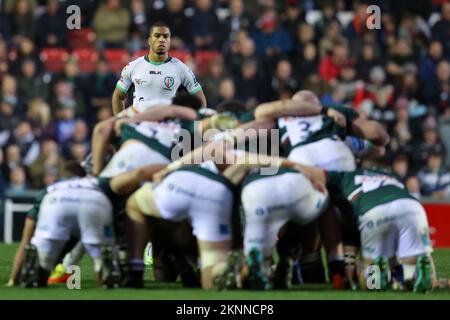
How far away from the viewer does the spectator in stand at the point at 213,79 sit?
67.3 feet

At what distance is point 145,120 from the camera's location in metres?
11.9

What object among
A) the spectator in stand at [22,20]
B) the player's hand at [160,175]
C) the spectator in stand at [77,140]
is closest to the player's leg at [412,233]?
the player's hand at [160,175]

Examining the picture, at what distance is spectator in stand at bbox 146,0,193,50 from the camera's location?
21.5 m

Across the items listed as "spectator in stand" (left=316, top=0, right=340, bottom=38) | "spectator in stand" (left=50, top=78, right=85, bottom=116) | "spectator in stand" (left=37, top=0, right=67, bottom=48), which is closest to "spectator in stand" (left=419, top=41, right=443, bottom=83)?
"spectator in stand" (left=316, top=0, right=340, bottom=38)

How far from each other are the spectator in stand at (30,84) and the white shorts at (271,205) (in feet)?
35.4

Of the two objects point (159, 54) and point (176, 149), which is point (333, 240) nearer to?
point (176, 149)

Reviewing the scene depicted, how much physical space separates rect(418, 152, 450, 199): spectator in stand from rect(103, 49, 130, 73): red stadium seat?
4.81m

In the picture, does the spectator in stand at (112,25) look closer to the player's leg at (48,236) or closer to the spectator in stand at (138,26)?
the spectator in stand at (138,26)

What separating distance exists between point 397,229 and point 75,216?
8.12 feet

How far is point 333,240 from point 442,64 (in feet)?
36.5

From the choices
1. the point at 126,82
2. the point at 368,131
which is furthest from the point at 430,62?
the point at 368,131

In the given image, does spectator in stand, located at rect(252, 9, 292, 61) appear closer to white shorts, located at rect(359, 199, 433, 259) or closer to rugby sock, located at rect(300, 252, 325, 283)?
rugby sock, located at rect(300, 252, 325, 283)
